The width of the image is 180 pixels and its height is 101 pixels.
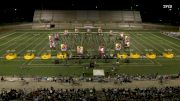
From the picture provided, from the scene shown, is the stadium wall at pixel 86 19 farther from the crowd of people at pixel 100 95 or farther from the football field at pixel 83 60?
the crowd of people at pixel 100 95

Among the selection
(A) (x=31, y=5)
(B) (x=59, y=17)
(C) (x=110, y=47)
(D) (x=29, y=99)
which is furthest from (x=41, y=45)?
(A) (x=31, y=5)

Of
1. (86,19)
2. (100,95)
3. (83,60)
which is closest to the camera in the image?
(100,95)

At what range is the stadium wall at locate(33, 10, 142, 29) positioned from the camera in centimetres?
8619

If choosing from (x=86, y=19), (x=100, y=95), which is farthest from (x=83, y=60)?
(x=86, y=19)

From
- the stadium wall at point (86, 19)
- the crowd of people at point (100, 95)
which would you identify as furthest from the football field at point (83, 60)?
the stadium wall at point (86, 19)

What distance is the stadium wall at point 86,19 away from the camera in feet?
283

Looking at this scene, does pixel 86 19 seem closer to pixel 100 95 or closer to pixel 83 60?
pixel 83 60

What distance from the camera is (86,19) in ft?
298

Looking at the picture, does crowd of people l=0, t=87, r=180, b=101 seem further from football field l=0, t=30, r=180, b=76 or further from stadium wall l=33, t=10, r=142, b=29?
stadium wall l=33, t=10, r=142, b=29

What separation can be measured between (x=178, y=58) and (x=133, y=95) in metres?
21.2

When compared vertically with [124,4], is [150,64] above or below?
below

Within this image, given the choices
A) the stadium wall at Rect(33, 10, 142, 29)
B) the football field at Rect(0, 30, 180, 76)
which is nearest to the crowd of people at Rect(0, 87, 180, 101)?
the football field at Rect(0, 30, 180, 76)

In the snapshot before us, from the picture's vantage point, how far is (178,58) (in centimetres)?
4328

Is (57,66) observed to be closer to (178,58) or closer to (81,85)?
(81,85)
